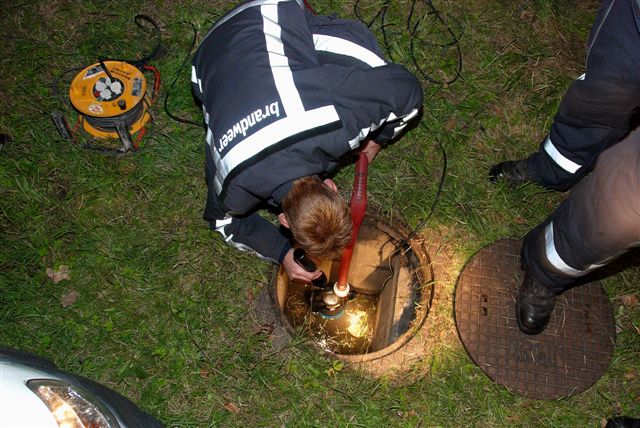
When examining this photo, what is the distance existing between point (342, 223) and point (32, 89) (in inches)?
99.6

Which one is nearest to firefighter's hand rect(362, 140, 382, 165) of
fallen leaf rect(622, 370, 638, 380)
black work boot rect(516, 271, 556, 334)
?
black work boot rect(516, 271, 556, 334)

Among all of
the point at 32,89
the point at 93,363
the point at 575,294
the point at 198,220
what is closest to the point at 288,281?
the point at 198,220

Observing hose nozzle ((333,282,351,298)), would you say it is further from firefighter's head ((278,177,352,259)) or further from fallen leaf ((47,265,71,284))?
fallen leaf ((47,265,71,284))

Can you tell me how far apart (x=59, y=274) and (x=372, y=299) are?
199 centimetres

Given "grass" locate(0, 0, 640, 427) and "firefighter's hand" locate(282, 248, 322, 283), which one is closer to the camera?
"grass" locate(0, 0, 640, 427)

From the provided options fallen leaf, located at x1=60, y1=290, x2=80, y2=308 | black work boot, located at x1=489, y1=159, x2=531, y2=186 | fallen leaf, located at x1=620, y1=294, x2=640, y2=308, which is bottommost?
fallen leaf, located at x1=620, y1=294, x2=640, y2=308

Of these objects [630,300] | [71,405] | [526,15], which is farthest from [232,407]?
[526,15]

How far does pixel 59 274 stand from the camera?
2855 mm

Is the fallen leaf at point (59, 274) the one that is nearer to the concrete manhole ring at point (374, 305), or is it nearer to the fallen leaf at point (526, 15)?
the concrete manhole ring at point (374, 305)

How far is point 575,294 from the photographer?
280cm

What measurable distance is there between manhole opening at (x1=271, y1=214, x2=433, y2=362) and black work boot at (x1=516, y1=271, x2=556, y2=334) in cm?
49

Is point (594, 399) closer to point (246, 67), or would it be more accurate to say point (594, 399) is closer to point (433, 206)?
point (433, 206)

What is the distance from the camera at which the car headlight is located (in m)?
1.72

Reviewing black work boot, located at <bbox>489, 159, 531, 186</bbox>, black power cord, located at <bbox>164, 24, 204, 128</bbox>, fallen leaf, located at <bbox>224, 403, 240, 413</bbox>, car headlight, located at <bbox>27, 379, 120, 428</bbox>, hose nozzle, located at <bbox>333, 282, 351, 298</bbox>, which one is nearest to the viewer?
car headlight, located at <bbox>27, 379, 120, 428</bbox>
